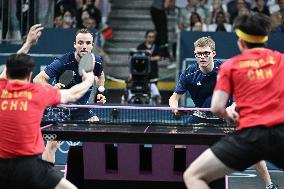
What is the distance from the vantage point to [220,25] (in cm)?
1631

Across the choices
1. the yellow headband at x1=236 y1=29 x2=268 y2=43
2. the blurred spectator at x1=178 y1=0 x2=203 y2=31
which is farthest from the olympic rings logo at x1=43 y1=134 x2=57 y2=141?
the blurred spectator at x1=178 y1=0 x2=203 y2=31

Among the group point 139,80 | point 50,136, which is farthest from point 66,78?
point 139,80

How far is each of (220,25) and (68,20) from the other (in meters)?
3.26

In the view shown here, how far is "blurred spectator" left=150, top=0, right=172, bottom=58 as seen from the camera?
1672 cm

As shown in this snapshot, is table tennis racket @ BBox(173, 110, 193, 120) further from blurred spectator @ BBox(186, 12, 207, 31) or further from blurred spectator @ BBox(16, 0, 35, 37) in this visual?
blurred spectator @ BBox(186, 12, 207, 31)

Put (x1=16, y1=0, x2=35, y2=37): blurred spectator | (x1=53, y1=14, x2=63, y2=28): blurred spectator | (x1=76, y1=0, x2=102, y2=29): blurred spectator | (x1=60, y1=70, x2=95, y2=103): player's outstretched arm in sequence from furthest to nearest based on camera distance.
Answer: (x1=76, y1=0, x2=102, y2=29): blurred spectator, (x1=53, y1=14, x2=63, y2=28): blurred spectator, (x1=16, y1=0, x2=35, y2=37): blurred spectator, (x1=60, y1=70, x2=95, y2=103): player's outstretched arm

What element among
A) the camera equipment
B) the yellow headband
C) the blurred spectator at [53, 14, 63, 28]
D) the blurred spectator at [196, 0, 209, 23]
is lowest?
the camera equipment

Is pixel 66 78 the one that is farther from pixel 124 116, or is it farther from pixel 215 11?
pixel 215 11

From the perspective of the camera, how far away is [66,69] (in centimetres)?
951

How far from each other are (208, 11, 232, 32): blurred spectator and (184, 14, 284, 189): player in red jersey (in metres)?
10.1

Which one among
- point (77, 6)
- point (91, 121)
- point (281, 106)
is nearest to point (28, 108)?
point (91, 121)

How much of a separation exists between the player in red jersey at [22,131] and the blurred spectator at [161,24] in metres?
10.2

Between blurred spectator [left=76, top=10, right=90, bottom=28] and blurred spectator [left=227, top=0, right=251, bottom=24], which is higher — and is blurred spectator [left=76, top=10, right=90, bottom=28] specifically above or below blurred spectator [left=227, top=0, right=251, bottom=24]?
below

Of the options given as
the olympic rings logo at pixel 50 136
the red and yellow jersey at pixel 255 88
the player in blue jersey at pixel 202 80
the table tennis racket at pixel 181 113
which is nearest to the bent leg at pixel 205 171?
the red and yellow jersey at pixel 255 88
